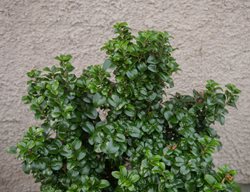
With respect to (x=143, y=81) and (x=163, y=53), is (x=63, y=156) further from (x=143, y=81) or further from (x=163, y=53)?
(x=163, y=53)

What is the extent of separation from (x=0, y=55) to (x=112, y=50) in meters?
1.15

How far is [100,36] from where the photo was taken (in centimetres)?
242

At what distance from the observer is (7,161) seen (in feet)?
8.50

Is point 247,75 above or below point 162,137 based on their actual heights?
below

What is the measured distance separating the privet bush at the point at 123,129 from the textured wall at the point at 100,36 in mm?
776

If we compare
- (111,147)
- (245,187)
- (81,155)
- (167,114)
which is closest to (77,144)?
(81,155)

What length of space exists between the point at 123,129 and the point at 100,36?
3.37ft

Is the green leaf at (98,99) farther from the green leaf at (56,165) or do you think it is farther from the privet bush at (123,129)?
the green leaf at (56,165)

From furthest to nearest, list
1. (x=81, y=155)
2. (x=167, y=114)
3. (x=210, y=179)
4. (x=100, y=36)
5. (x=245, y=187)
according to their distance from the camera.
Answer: (x=245, y=187) < (x=100, y=36) < (x=167, y=114) < (x=81, y=155) < (x=210, y=179)

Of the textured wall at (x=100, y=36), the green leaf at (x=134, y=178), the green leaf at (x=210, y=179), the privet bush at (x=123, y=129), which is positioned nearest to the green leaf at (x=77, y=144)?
the privet bush at (x=123, y=129)

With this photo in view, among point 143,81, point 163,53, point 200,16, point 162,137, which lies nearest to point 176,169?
point 162,137

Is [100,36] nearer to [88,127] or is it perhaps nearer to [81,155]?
[88,127]

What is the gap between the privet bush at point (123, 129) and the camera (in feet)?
4.97

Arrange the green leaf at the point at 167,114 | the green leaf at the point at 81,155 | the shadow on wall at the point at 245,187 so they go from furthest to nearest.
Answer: the shadow on wall at the point at 245,187
the green leaf at the point at 167,114
the green leaf at the point at 81,155
